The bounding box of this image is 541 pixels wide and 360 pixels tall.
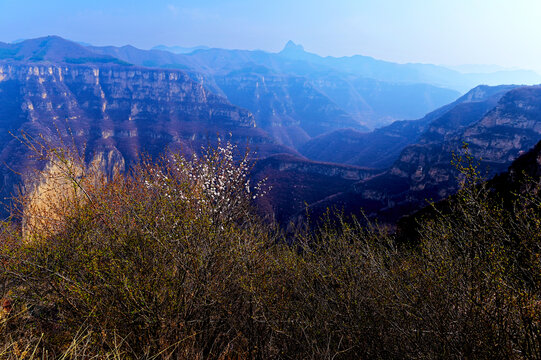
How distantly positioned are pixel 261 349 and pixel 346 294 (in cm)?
283

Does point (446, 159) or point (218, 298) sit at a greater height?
point (218, 298)

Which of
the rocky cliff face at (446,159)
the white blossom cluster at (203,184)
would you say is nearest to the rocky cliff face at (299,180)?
the rocky cliff face at (446,159)

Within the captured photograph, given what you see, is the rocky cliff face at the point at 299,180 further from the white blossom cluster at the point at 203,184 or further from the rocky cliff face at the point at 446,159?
the white blossom cluster at the point at 203,184

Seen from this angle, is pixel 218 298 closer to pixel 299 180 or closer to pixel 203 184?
pixel 203 184

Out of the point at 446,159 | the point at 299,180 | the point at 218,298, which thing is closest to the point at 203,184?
the point at 218,298

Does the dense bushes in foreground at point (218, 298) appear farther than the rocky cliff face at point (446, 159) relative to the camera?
No

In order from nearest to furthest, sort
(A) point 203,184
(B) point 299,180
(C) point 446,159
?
(A) point 203,184 → (C) point 446,159 → (B) point 299,180

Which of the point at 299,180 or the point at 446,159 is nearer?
the point at 446,159

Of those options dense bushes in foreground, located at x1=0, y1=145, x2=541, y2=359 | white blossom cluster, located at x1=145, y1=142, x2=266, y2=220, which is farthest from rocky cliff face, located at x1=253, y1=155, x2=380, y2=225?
dense bushes in foreground, located at x1=0, y1=145, x2=541, y2=359

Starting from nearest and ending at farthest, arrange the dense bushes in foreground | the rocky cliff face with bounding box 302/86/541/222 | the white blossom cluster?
1. the dense bushes in foreground
2. the white blossom cluster
3. the rocky cliff face with bounding box 302/86/541/222

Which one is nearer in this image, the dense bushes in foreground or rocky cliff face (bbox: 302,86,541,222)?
the dense bushes in foreground

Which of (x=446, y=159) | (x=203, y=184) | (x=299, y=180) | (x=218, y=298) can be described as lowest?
(x=299, y=180)

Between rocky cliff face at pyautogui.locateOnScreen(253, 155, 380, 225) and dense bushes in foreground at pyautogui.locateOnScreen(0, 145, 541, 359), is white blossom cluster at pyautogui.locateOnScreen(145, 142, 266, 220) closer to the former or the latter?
dense bushes in foreground at pyautogui.locateOnScreen(0, 145, 541, 359)

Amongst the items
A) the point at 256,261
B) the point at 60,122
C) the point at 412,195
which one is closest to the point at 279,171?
the point at 412,195
